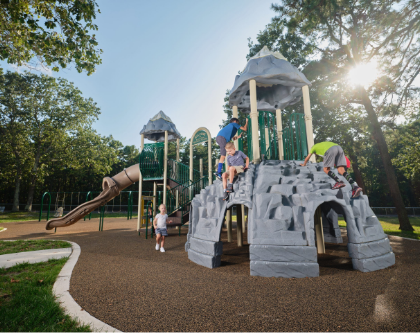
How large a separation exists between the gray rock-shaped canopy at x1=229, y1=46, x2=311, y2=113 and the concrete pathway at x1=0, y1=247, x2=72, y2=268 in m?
7.13

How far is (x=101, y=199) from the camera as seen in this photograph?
13055 mm

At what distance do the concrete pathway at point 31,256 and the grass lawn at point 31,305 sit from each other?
0.96 meters

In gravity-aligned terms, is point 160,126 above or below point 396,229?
above

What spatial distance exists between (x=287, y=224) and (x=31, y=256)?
677 centimetres

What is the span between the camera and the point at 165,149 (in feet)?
38.1

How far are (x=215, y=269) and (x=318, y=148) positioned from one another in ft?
12.7

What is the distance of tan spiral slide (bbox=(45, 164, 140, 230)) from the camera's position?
40.3 feet

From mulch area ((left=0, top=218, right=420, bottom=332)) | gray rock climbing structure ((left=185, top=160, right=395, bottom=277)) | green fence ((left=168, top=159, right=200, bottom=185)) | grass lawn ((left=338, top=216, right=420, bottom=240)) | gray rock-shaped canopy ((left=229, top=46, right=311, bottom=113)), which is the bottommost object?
mulch area ((left=0, top=218, right=420, bottom=332))

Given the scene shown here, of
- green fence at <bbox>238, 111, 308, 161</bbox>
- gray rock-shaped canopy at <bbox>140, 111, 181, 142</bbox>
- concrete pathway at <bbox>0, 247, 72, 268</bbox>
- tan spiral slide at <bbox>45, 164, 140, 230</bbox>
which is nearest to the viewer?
concrete pathway at <bbox>0, 247, 72, 268</bbox>

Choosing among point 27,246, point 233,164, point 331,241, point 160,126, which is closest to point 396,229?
point 331,241

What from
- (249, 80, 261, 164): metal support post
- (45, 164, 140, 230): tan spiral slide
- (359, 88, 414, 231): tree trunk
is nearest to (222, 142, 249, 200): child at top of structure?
(249, 80, 261, 164): metal support post

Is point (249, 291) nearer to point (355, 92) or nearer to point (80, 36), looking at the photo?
point (80, 36)

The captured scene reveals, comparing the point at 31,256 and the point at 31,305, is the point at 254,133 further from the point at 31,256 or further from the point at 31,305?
the point at 31,256

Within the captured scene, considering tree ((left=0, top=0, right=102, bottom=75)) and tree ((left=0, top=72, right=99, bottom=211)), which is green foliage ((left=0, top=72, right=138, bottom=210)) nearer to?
tree ((left=0, top=72, right=99, bottom=211))
